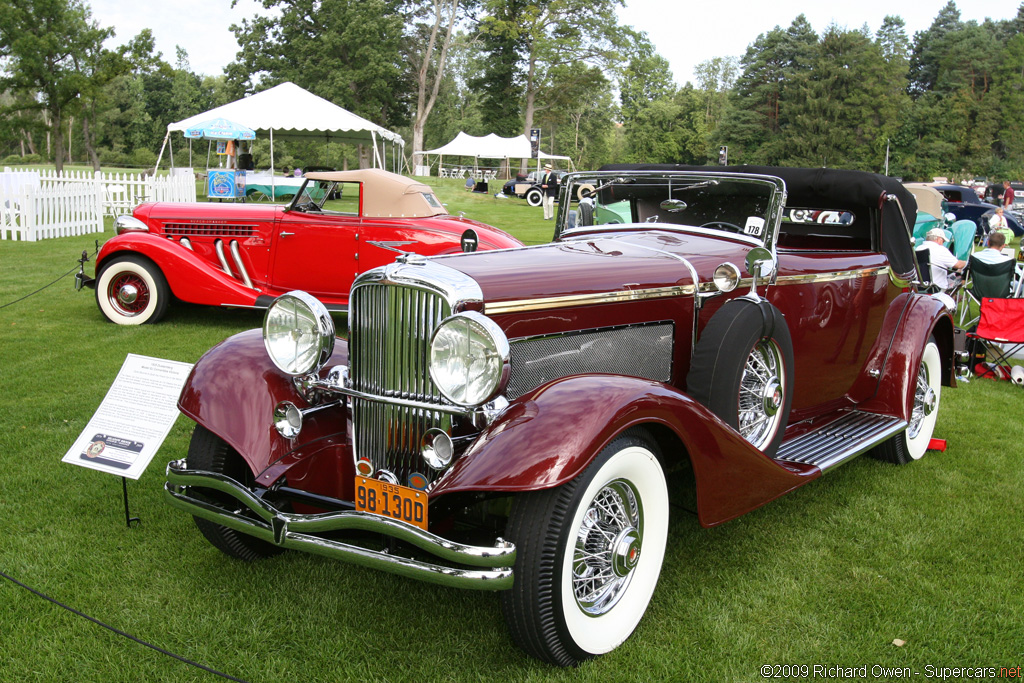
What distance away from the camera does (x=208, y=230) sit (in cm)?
853

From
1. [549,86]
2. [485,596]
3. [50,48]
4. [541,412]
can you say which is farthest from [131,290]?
[549,86]

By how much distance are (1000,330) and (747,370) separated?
504 cm

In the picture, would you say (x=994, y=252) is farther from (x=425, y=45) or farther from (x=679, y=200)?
(x=425, y=45)

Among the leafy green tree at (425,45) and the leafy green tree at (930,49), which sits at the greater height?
the leafy green tree at (930,49)

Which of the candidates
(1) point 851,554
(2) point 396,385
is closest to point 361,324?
(2) point 396,385

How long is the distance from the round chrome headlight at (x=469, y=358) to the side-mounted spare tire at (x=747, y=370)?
3.64 ft

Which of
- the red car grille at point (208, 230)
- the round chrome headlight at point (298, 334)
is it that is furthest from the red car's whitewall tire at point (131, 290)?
the round chrome headlight at point (298, 334)

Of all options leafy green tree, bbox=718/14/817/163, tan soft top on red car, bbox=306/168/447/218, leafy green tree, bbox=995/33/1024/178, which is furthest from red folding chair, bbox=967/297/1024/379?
leafy green tree, bbox=995/33/1024/178

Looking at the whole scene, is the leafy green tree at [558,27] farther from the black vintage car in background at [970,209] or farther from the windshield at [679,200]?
the windshield at [679,200]

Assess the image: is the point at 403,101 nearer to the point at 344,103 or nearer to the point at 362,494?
the point at 344,103

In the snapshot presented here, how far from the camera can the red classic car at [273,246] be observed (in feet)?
26.8

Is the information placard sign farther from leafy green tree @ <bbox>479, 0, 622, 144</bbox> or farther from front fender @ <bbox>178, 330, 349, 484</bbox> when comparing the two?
leafy green tree @ <bbox>479, 0, 622, 144</bbox>

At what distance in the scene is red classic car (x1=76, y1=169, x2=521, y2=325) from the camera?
816cm

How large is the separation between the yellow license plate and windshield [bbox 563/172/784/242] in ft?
8.03
